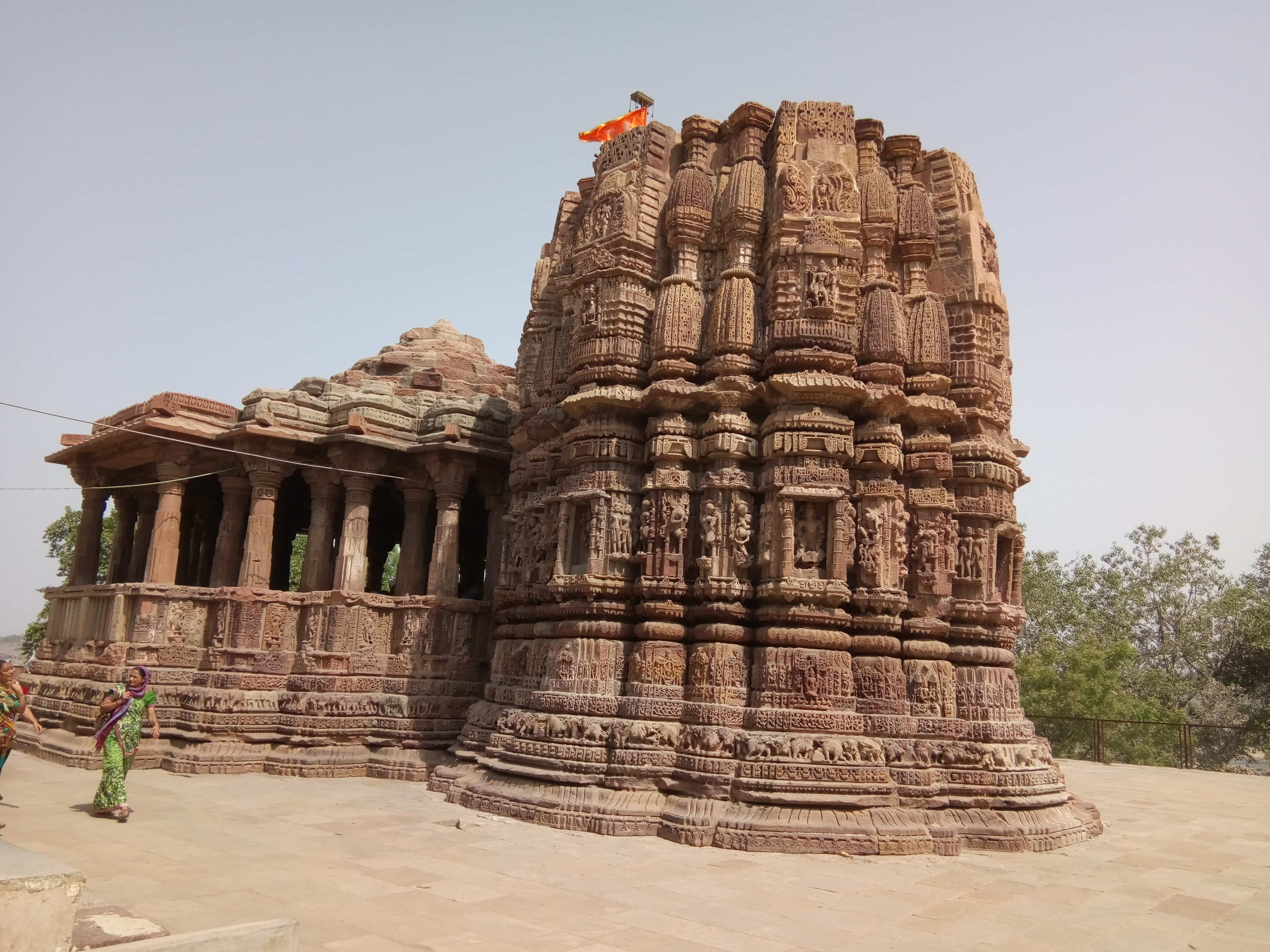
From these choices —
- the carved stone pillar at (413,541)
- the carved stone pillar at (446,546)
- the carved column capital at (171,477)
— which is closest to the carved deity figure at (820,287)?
the carved stone pillar at (446,546)

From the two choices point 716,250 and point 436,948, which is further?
point 716,250

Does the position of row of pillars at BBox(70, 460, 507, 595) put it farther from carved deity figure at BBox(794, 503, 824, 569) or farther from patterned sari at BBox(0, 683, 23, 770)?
carved deity figure at BBox(794, 503, 824, 569)

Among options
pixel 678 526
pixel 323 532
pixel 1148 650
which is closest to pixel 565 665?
pixel 678 526

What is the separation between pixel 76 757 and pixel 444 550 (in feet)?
18.7

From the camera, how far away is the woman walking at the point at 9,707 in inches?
346

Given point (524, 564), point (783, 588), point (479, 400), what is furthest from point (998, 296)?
point (479, 400)

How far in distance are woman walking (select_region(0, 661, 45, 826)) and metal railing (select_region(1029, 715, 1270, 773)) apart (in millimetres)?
19894

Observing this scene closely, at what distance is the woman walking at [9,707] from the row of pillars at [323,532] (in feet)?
17.1

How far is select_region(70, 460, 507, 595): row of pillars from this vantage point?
1452 cm

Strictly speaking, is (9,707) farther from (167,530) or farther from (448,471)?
(448,471)

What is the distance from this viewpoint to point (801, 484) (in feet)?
34.6

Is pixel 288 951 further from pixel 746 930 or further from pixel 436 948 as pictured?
pixel 746 930

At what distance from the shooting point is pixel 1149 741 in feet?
91.4

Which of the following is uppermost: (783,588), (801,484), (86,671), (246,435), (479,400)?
(479,400)
